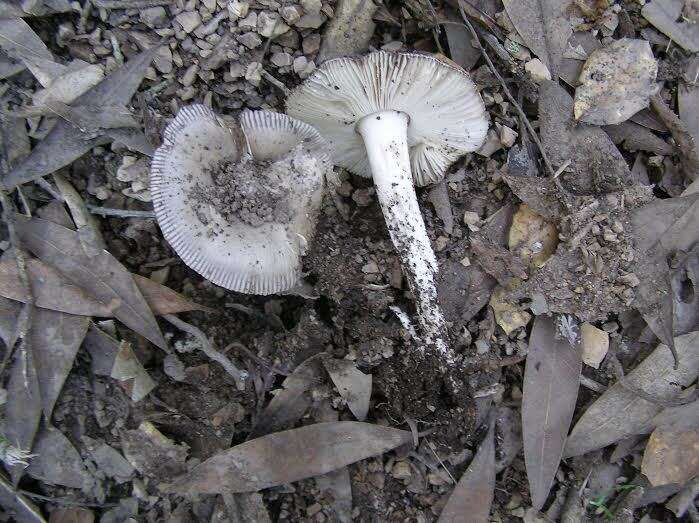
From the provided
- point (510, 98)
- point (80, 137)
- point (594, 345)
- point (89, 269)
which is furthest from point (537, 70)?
point (89, 269)

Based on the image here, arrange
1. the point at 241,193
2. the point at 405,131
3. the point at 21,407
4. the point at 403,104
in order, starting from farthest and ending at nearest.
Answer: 1. the point at 405,131
2. the point at 403,104
3. the point at 21,407
4. the point at 241,193

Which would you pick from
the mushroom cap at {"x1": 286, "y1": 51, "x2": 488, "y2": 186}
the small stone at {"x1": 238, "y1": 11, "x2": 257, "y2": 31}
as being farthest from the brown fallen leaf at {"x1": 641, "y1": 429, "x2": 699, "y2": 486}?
the small stone at {"x1": 238, "y1": 11, "x2": 257, "y2": 31}

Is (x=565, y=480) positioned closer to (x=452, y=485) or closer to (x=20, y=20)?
(x=452, y=485)

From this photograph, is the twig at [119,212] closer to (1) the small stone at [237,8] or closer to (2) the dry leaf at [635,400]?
(1) the small stone at [237,8]

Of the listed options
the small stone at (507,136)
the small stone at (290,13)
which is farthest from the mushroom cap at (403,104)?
the small stone at (290,13)

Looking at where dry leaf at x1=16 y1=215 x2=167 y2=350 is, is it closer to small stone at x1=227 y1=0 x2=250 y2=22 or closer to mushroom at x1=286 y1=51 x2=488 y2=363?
mushroom at x1=286 y1=51 x2=488 y2=363

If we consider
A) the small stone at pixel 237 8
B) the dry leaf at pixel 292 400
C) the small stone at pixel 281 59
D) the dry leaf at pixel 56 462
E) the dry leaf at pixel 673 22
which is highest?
the dry leaf at pixel 673 22

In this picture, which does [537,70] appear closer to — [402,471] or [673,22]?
[673,22]
